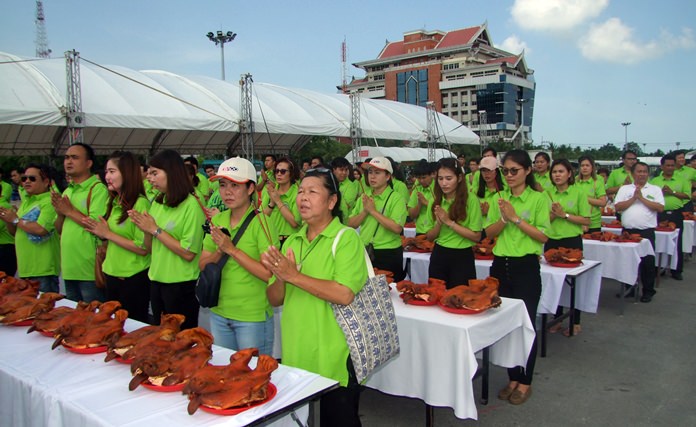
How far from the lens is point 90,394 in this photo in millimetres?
1914

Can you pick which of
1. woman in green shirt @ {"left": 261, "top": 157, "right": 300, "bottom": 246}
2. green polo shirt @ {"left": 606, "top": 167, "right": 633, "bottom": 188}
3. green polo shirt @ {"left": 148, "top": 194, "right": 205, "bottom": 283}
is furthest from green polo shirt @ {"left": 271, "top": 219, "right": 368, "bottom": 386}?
green polo shirt @ {"left": 606, "top": 167, "right": 633, "bottom": 188}

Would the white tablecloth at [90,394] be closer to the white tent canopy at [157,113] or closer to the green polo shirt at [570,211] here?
the green polo shirt at [570,211]

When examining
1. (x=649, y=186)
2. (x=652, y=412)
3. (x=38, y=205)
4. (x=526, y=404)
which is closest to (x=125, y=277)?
(x=38, y=205)

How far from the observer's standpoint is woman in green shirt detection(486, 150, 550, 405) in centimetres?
367

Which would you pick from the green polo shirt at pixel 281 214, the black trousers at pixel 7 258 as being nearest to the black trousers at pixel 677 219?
the green polo shirt at pixel 281 214

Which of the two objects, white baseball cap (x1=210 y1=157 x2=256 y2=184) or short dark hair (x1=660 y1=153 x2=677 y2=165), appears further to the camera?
short dark hair (x1=660 y1=153 x2=677 y2=165)

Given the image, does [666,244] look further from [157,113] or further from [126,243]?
[157,113]

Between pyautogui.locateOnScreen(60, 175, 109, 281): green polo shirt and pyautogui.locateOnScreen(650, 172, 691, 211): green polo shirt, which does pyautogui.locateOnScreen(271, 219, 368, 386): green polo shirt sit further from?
pyautogui.locateOnScreen(650, 172, 691, 211): green polo shirt

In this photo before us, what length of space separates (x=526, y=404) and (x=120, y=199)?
3.26 m

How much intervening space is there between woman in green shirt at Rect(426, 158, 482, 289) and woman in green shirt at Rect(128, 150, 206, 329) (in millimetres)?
1913

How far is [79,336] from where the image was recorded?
94.0 inches

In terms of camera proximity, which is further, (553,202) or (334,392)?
(553,202)

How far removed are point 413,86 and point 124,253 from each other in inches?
3696

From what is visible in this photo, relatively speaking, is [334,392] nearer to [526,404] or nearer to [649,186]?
[526,404]
